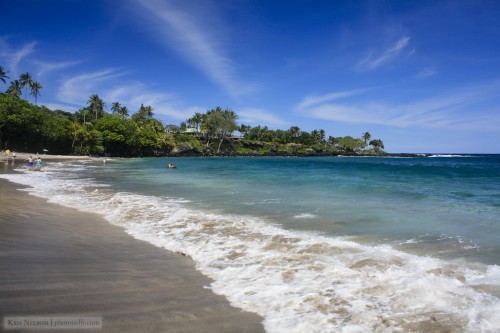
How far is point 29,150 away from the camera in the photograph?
66750 mm

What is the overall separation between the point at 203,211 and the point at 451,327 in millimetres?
8035

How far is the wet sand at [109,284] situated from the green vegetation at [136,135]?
6129cm

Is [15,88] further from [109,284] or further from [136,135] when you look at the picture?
[109,284]

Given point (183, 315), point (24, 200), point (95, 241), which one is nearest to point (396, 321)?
point (183, 315)

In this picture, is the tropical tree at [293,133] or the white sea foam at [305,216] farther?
the tropical tree at [293,133]

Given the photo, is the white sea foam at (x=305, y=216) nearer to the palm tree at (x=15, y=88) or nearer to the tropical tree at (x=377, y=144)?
the palm tree at (x=15, y=88)

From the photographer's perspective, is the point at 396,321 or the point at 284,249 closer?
the point at 396,321

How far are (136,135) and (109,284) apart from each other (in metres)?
87.4

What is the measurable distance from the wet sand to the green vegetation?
201ft

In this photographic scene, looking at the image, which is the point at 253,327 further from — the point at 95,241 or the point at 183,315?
the point at 95,241

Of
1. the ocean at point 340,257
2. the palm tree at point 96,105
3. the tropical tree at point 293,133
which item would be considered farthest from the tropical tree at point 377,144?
the ocean at point 340,257

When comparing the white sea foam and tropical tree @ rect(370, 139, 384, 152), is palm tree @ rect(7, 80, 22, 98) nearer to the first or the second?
the white sea foam

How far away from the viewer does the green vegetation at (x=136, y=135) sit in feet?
200

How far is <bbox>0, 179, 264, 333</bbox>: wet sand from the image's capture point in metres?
3.31
